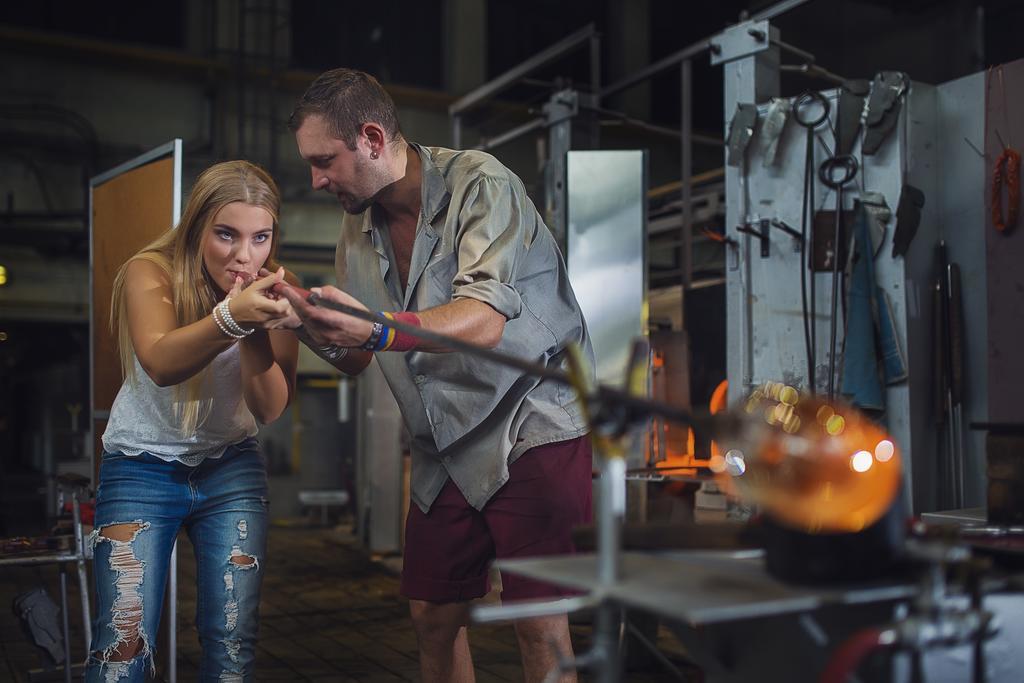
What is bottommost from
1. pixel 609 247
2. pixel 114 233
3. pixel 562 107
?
pixel 114 233

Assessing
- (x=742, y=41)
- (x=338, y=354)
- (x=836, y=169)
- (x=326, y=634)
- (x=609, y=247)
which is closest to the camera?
(x=338, y=354)

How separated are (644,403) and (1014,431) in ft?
3.43

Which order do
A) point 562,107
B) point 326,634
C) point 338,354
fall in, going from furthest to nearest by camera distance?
1. point 562,107
2. point 326,634
3. point 338,354

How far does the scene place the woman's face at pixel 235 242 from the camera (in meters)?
2.44

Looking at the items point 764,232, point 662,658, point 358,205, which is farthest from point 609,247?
point 358,205

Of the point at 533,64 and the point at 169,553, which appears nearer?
the point at 169,553

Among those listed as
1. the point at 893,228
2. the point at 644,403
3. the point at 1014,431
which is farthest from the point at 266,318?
the point at 893,228

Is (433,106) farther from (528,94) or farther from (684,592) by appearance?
(684,592)

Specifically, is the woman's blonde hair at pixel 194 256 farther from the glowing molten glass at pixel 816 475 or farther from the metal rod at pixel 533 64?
the metal rod at pixel 533 64

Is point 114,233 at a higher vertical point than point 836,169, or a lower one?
lower

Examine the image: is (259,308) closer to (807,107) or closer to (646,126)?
(807,107)

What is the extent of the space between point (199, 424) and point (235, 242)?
1.53 ft

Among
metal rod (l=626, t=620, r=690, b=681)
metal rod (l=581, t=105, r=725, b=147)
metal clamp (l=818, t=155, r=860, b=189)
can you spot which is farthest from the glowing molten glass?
metal rod (l=581, t=105, r=725, b=147)

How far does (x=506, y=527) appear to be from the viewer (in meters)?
2.30
